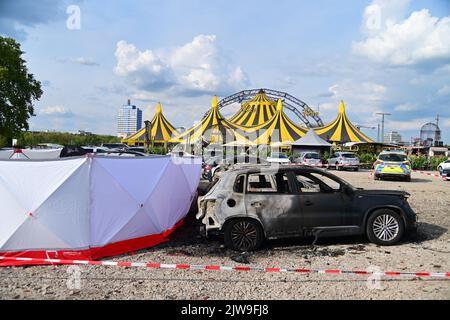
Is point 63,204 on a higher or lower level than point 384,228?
higher

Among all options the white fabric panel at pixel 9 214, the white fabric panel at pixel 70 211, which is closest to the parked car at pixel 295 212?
the white fabric panel at pixel 70 211

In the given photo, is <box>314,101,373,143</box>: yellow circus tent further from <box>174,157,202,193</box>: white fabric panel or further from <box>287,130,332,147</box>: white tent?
<box>174,157,202,193</box>: white fabric panel

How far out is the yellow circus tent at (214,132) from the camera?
40.5 m

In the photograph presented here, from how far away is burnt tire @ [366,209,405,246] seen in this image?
22.4 ft

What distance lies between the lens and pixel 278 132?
39.8 meters

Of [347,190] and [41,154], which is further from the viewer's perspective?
[41,154]

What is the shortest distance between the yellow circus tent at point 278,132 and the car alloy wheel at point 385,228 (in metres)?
30.5

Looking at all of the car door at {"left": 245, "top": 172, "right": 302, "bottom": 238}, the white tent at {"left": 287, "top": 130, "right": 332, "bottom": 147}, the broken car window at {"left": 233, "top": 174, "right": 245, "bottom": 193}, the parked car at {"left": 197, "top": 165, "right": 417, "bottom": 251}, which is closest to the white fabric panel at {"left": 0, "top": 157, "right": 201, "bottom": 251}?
the parked car at {"left": 197, "top": 165, "right": 417, "bottom": 251}

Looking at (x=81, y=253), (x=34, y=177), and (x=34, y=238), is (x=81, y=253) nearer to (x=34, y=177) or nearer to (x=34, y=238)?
(x=34, y=238)

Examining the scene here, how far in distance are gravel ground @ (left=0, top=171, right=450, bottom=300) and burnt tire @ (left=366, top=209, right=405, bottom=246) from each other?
17 centimetres

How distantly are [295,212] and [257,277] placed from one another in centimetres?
177

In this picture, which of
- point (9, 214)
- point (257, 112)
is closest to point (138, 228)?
point (9, 214)

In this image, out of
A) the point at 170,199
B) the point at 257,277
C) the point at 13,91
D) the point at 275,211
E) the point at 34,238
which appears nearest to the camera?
the point at 257,277
